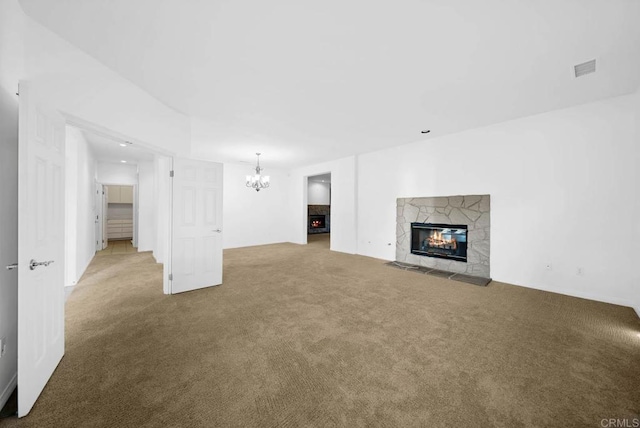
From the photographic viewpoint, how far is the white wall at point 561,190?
3213 mm

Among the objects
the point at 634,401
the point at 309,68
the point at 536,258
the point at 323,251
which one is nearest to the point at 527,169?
the point at 536,258

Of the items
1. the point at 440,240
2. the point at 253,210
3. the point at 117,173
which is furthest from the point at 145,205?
the point at 440,240

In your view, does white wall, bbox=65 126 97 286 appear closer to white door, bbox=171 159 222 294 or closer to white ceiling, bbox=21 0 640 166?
white door, bbox=171 159 222 294

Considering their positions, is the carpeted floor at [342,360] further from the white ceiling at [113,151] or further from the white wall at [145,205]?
the white wall at [145,205]

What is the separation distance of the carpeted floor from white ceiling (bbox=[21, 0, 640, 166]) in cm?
283

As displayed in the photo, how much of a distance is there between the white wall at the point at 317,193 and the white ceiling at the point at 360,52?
7.44 m

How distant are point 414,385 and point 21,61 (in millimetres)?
3941

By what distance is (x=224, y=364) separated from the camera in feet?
6.55

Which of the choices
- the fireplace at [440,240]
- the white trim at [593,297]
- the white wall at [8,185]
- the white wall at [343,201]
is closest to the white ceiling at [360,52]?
the white wall at [8,185]

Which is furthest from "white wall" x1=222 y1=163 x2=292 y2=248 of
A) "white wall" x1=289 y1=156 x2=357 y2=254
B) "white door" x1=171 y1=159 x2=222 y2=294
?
"white door" x1=171 y1=159 x2=222 y2=294

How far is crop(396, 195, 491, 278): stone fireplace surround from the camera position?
14.5ft

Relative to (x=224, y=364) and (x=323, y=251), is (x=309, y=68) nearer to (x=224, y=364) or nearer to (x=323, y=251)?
(x=224, y=364)
